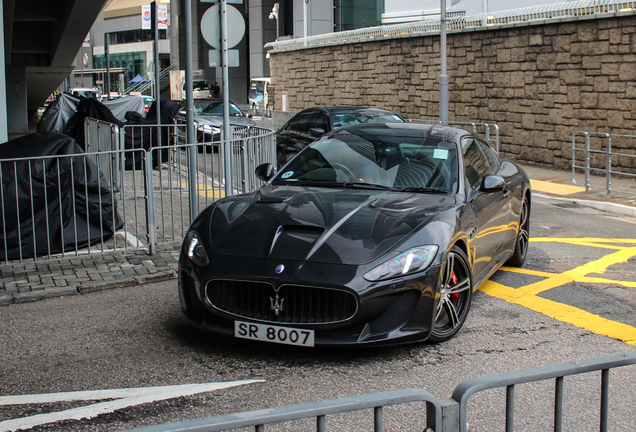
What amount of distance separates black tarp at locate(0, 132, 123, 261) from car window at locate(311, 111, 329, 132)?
252 inches

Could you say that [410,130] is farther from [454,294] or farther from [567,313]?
[567,313]

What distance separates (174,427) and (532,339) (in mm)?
3640

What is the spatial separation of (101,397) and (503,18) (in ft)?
Answer: 51.1

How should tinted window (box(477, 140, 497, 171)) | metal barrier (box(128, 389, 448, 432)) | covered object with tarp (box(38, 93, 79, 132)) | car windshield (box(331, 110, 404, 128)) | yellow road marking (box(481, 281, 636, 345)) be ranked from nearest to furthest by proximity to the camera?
metal barrier (box(128, 389, 448, 432)), yellow road marking (box(481, 281, 636, 345)), tinted window (box(477, 140, 497, 171)), car windshield (box(331, 110, 404, 128)), covered object with tarp (box(38, 93, 79, 132))

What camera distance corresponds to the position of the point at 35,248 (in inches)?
282

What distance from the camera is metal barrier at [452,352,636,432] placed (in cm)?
227

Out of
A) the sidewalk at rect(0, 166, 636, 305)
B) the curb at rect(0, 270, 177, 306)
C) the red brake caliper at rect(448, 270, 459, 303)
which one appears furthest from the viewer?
the sidewalk at rect(0, 166, 636, 305)

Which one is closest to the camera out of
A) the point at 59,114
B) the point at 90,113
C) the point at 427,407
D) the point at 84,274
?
the point at 427,407

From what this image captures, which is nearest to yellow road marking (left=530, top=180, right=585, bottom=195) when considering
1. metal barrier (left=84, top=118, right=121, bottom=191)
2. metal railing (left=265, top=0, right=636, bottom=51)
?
metal railing (left=265, top=0, right=636, bottom=51)

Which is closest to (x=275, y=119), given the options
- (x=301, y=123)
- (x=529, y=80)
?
(x=301, y=123)

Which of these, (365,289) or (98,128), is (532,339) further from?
(98,128)

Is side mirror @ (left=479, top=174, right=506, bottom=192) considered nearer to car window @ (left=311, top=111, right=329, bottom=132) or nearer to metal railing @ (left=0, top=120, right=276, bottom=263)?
metal railing @ (left=0, top=120, right=276, bottom=263)

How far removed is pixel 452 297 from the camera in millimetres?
5059

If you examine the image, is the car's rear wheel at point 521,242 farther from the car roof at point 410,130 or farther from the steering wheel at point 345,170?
the steering wheel at point 345,170
